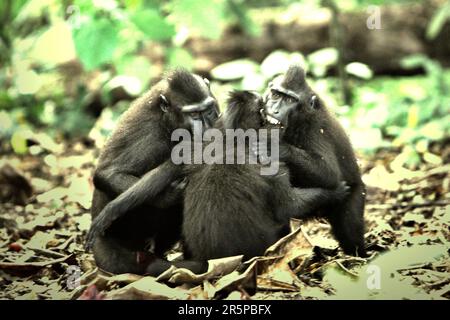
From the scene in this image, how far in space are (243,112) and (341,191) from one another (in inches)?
41.2

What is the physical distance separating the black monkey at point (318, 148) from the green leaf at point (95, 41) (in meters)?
2.05

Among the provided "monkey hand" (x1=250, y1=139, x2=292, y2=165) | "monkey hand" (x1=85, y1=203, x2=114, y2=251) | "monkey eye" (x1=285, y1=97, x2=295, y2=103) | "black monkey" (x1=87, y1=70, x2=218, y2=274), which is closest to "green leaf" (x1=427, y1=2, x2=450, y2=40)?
"monkey eye" (x1=285, y1=97, x2=295, y2=103)

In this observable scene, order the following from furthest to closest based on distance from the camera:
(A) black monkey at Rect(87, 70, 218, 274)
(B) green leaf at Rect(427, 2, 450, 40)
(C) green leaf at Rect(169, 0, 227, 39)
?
(B) green leaf at Rect(427, 2, 450, 40)
(C) green leaf at Rect(169, 0, 227, 39)
(A) black monkey at Rect(87, 70, 218, 274)

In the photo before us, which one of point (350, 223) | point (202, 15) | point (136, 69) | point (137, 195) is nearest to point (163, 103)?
point (137, 195)

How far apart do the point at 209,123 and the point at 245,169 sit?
669 mm

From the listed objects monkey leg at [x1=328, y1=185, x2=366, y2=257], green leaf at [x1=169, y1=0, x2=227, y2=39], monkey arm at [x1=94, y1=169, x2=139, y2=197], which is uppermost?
green leaf at [x1=169, y1=0, x2=227, y2=39]

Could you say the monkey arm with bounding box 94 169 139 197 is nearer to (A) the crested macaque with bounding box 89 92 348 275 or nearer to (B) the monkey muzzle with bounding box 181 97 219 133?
(A) the crested macaque with bounding box 89 92 348 275

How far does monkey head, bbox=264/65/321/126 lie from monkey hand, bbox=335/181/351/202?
61 cm

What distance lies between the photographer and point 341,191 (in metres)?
5.24

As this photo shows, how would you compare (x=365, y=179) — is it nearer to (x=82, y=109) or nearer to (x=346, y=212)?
(x=346, y=212)

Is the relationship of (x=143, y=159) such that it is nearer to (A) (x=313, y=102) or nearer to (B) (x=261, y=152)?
(B) (x=261, y=152)

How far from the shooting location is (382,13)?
10.2m

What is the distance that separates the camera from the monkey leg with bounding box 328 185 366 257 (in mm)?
5258
